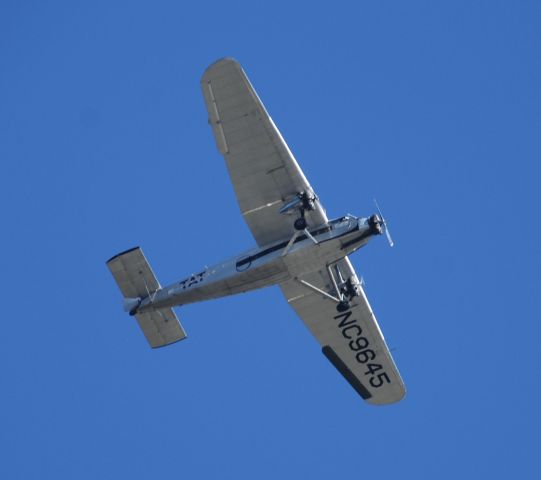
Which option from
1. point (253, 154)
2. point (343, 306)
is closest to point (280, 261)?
point (343, 306)

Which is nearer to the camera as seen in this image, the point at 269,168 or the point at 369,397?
the point at 269,168

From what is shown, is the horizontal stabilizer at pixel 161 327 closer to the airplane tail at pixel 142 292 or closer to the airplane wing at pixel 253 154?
the airplane tail at pixel 142 292

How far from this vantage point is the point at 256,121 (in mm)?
31109

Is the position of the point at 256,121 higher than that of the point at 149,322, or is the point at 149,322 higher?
the point at 256,121

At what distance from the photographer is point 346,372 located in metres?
37.4

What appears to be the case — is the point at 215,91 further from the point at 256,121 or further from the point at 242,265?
the point at 242,265

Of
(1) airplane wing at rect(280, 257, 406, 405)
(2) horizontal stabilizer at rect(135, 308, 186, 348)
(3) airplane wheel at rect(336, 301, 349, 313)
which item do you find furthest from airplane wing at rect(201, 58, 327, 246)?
(2) horizontal stabilizer at rect(135, 308, 186, 348)

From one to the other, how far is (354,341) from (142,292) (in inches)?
314

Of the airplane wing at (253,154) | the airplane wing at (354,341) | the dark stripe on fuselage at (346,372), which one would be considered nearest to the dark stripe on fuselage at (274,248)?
the airplane wing at (253,154)

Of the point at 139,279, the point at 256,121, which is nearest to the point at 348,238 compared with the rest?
the point at 256,121

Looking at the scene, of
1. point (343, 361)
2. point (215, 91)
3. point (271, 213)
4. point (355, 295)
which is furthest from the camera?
point (343, 361)

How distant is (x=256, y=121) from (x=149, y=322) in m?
9.17

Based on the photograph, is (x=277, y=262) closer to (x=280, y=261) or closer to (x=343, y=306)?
(x=280, y=261)

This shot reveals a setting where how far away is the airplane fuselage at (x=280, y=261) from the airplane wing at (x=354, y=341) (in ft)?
7.51
